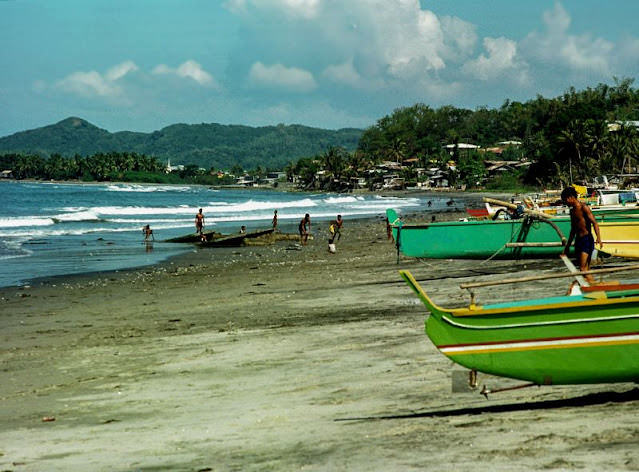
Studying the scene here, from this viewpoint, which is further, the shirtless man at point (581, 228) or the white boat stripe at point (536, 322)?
the shirtless man at point (581, 228)

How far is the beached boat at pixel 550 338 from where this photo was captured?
6531 mm

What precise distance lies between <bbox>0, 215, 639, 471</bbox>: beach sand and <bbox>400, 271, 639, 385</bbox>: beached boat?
0.35 m

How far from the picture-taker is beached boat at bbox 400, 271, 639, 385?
257 inches

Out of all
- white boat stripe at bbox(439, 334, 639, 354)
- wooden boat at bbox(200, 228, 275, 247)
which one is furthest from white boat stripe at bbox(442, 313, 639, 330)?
wooden boat at bbox(200, 228, 275, 247)

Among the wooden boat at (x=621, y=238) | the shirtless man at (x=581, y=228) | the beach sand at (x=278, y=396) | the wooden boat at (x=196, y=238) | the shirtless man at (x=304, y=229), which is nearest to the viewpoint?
the beach sand at (x=278, y=396)

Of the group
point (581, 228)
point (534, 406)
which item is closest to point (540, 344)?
point (534, 406)

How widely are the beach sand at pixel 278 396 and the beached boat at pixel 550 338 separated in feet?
1.14

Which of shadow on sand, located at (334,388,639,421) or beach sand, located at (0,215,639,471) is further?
shadow on sand, located at (334,388,639,421)

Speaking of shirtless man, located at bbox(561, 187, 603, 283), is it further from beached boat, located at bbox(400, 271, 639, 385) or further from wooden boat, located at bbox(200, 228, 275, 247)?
wooden boat, located at bbox(200, 228, 275, 247)

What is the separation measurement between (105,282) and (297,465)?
52.9 feet

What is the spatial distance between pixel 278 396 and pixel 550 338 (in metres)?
3.01

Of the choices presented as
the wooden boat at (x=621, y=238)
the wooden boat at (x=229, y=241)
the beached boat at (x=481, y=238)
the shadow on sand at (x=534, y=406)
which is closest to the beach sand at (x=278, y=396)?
the shadow on sand at (x=534, y=406)

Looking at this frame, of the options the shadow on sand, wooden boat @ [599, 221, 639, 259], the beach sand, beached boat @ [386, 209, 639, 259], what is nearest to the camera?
the beach sand

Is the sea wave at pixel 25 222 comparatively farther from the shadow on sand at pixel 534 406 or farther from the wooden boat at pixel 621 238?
the shadow on sand at pixel 534 406
